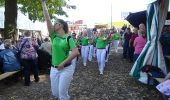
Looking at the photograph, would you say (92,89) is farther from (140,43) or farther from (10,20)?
(10,20)

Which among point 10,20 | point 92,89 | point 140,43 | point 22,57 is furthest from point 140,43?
point 10,20

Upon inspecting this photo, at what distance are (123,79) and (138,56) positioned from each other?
119 cm

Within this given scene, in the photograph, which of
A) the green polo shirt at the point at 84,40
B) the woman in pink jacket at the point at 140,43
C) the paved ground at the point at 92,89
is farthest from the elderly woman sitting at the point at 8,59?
the green polo shirt at the point at 84,40

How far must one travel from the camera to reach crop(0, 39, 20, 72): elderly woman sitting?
11.2 metres

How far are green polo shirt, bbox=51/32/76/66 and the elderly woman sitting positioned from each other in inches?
189

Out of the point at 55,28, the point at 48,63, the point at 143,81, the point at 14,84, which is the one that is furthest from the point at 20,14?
the point at 55,28

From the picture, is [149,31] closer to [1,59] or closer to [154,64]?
[154,64]

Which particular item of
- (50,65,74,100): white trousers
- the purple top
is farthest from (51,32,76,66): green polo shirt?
the purple top

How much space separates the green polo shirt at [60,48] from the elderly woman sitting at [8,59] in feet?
15.7

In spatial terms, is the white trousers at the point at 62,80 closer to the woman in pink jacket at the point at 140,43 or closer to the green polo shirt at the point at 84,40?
the woman in pink jacket at the point at 140,43

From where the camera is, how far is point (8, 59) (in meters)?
11.3

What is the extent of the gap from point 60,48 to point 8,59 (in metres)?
4.93

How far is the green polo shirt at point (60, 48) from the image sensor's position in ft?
Result: 22.1

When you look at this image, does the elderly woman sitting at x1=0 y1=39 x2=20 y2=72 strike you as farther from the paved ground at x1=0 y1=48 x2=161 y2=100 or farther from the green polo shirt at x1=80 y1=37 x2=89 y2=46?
the green polo shirt at x1=80 y1=37 x2=89 y2=46
